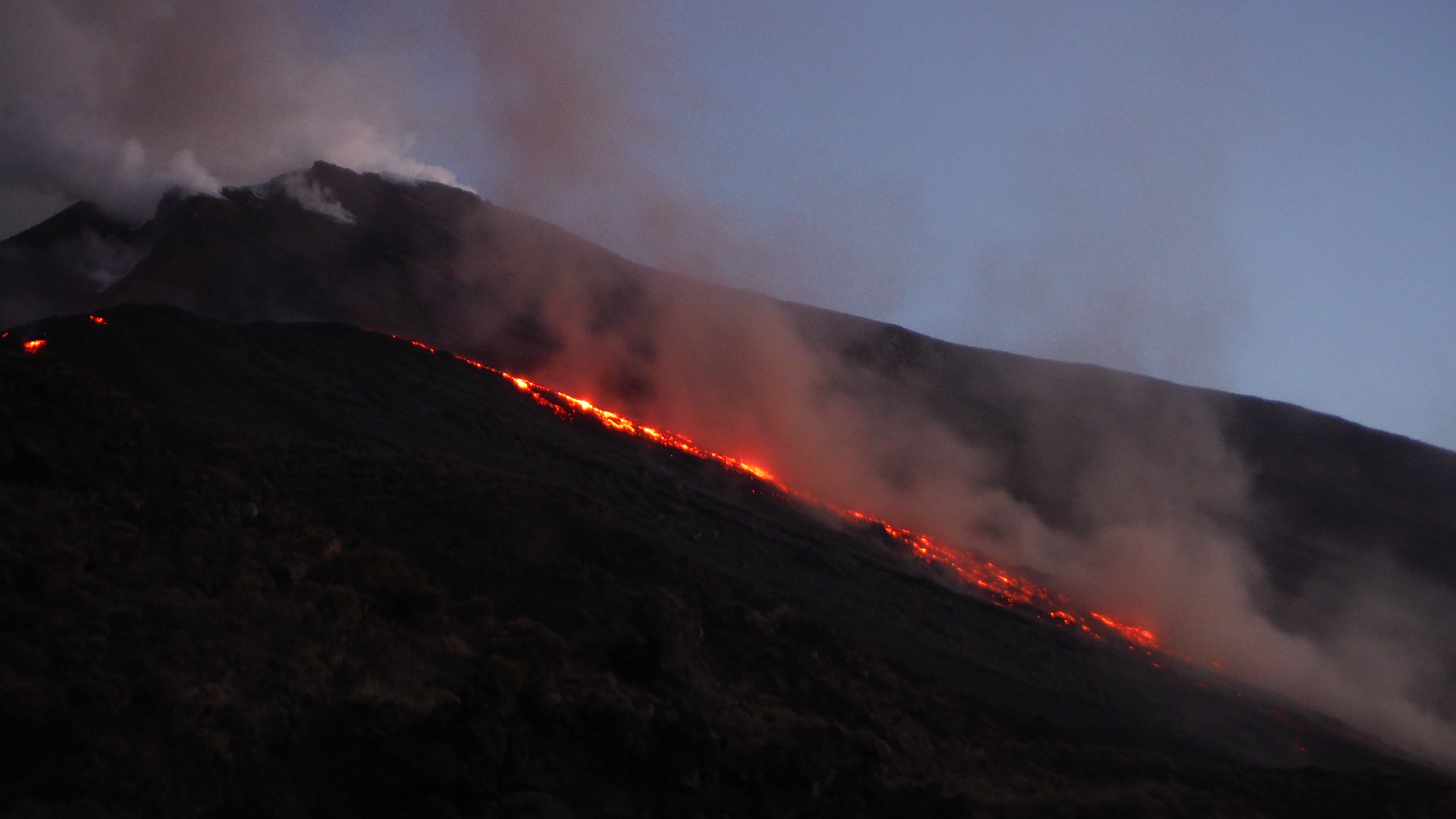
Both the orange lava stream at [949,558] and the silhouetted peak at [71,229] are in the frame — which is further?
the silhouetted peak at [71,229]

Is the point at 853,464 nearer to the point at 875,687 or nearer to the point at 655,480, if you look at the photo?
the point at 655,480

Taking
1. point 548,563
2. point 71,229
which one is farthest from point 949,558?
point 71,229

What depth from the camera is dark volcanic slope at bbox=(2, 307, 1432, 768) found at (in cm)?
2825

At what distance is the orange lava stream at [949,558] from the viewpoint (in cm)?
3809

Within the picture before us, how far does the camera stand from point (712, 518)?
33906mm

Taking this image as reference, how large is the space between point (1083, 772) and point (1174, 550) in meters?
37.6

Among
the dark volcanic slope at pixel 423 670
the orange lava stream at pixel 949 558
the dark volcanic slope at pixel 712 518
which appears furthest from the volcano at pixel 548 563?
the orange lava stream at pixel 949 558

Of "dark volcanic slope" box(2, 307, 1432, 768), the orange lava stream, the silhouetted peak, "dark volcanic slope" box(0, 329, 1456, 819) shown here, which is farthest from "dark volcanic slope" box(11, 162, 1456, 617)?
"dark volcanic slope" box(0, 329, 1456, 819)

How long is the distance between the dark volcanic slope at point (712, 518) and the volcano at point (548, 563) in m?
0.20

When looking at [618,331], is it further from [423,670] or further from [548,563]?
[423,670]

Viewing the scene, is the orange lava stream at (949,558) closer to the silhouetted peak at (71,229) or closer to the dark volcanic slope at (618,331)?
the dark volcanic slope at (618,331)

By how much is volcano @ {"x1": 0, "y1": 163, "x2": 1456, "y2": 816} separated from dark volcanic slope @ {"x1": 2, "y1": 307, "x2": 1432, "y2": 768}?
201 mm

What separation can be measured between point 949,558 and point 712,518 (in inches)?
484

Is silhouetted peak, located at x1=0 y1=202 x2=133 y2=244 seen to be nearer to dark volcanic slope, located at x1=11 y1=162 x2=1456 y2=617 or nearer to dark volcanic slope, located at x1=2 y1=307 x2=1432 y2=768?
dark volcanic slope, located at x1=11 y1=162 x2=1456 y2=617
